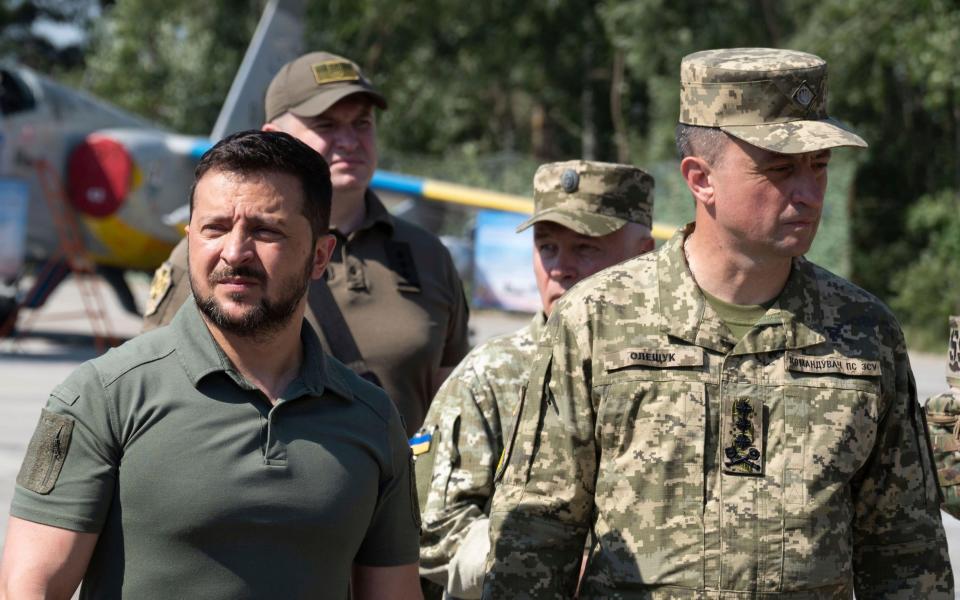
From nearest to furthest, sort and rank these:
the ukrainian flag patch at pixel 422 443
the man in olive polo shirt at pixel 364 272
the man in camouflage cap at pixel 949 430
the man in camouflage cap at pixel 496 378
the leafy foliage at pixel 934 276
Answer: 1. the man in camouflage cap at pixel 949 430
2. the man in camouflage cap at pixel 496 378
3. the ukrainian flag patch at pixel 422 443
4. the man in olive polo shirt at pixel 364 272
5. the leafy foliage at pixel 934 276

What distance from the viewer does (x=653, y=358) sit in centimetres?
241

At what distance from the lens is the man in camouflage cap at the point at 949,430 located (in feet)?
9.30

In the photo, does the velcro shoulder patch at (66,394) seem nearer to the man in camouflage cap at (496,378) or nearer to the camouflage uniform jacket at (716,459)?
the camouflage uniform jacket at (716,459)

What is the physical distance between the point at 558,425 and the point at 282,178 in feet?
2.36

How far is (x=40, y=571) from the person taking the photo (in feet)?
6.40

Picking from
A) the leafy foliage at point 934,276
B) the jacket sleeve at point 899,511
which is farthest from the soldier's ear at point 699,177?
the leafy foliage at point 934,276

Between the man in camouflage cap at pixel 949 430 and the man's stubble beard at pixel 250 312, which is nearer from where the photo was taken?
the man's stubble beard at pixel 250 312

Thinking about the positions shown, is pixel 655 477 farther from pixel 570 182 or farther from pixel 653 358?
pixel 570 182

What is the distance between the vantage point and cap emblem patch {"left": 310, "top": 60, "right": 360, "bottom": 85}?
3855 mm

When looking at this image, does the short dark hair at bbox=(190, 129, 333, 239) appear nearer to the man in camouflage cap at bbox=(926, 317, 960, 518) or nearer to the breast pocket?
the breast pocket

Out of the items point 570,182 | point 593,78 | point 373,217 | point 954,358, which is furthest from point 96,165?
point 593,78

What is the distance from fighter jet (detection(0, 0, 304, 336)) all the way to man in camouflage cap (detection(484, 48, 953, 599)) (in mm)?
13813

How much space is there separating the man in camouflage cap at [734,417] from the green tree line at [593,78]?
18.4 meters

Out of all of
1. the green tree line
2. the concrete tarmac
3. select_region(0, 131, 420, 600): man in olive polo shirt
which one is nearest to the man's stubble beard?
select_region(0, 131, 420, 600): man in olive polo shirt
